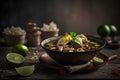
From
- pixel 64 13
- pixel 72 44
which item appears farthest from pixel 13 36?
pixel 64 13

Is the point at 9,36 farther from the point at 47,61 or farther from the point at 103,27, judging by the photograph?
the point at 103,27

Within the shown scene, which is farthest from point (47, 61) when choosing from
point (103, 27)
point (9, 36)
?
point (103, 27)

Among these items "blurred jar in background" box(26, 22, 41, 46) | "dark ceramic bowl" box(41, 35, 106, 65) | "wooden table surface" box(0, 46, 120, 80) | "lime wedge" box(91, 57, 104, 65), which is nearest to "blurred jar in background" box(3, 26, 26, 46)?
"blurred jar in background" box(26, 22, 41, 46)

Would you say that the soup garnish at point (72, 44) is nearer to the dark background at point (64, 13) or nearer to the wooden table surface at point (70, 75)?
the wooden table surface at point (70, 75)

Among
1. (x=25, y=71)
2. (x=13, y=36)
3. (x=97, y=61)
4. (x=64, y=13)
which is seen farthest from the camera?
(x=64, y=13)

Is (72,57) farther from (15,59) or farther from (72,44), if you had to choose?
(15,59)

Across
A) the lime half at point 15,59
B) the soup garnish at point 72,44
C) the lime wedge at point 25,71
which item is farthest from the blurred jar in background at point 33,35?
the lime wedge at point 25,71
